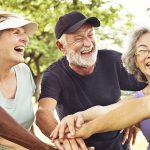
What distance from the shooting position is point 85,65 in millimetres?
3584

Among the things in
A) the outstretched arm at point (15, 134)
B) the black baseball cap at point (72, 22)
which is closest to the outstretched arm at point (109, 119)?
the outstretched arm at point (15, 134)

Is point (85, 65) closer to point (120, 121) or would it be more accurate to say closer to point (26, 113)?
point (26, 113)

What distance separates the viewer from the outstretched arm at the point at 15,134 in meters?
2.10

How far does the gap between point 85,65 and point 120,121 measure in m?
1.25

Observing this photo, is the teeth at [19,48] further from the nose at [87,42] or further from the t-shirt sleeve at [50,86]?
the nose at [87,42]

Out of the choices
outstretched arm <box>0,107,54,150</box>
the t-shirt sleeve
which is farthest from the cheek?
outstretched arm <box>0,107,54,150</box>

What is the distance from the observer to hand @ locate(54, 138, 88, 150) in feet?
8.24

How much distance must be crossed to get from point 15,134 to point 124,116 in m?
0.65

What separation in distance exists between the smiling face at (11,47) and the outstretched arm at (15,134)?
41.3 inches

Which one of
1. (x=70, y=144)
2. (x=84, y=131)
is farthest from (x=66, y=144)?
(x=84, y=131)

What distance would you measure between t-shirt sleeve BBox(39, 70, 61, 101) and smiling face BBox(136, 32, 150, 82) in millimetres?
743

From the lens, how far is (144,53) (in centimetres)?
311

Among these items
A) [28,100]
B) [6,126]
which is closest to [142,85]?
[28,100]

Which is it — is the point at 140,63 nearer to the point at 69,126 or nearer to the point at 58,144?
the point at 69,126
